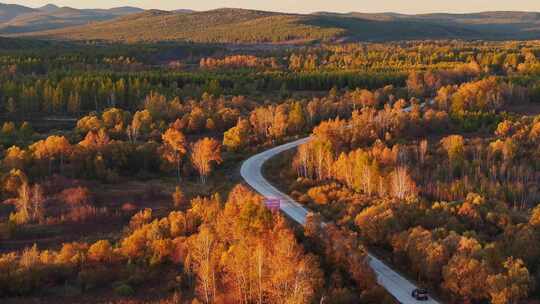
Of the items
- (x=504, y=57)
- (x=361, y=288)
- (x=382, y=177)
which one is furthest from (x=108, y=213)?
(x=504, y=57)

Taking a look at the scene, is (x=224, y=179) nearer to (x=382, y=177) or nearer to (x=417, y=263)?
(x=382, y=177)

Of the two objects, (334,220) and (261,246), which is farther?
(334,220)

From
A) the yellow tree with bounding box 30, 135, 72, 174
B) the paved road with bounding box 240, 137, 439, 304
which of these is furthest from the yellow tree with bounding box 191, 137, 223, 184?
the yellow tree with bounding box 30, 135, 72, 174

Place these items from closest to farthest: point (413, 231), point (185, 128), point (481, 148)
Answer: point (413, 231)
point (481, 148)
point (185, 128)

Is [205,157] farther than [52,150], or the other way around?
[52,150]

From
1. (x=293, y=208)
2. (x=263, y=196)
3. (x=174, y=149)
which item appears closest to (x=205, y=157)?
(x=174, y=149)

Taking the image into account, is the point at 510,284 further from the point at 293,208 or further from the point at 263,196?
the point at 263,196

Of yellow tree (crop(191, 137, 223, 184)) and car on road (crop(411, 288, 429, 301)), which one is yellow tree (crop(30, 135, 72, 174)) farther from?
car on road (crop(411, 288, 429, 301))
